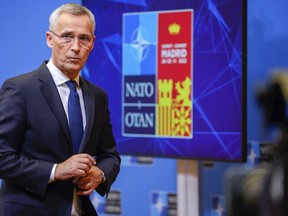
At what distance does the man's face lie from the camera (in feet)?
7.46

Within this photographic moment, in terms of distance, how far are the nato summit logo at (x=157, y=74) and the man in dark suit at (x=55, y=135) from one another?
702 mm

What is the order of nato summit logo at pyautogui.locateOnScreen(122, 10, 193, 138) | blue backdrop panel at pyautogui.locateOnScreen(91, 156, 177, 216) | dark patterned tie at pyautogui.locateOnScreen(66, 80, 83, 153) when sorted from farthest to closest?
blue backdrop panel at pyautogui.locateOnScreen(91, 156, 177, 216) → nato summit logo at pyautogui.locateOnScreen(122, 10, 193, 138) → dark patterned tie at pyautogui.locateOnScreen(66, 80, 83, 153)

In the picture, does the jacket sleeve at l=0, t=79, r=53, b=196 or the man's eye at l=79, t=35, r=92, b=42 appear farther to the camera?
the man's eye at l=79, t=35, r=92, b=42

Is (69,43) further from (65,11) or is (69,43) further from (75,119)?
(75,119)

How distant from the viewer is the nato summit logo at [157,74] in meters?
2.98

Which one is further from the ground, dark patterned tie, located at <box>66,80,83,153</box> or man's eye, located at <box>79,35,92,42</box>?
man's eye, located at <box>79,35,92,42</box>

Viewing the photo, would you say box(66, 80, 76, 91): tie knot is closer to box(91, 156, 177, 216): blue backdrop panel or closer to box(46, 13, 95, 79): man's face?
box(46, 13, 95, 79): man's face

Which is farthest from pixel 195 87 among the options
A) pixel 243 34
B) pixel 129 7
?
pixel 129 7

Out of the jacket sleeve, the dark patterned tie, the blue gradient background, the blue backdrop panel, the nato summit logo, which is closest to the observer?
the jacket sleeve

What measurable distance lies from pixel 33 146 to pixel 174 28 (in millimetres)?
1198

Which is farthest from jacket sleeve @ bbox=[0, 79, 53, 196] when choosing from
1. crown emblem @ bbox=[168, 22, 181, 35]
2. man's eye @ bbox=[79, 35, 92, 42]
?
crown emblem @ bbox=[168, 22, 181, 35]

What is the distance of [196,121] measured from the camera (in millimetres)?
2943

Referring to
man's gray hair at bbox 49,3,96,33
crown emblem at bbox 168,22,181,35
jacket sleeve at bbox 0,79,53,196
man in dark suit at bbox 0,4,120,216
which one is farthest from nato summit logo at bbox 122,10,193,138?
jacket sleeve at bbox 0,79,53,196

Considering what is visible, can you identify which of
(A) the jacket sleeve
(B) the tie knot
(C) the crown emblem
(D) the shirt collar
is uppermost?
(C) the crown emblem
